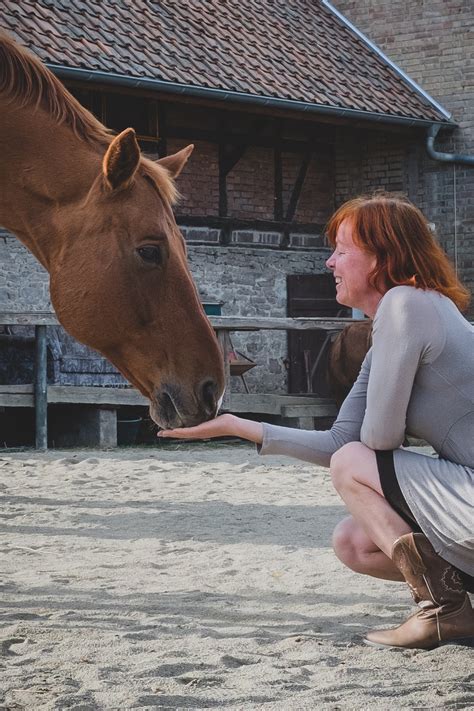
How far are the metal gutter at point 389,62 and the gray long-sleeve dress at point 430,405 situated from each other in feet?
46.1

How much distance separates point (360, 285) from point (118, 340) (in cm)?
84

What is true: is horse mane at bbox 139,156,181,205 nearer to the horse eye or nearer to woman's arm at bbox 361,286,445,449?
the horse eye

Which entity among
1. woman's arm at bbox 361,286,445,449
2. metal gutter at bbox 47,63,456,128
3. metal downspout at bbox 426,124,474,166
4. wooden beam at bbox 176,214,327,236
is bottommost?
woman's arm at bbox 361,286,445,449

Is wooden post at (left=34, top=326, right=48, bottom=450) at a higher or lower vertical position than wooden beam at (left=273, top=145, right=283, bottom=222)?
lower

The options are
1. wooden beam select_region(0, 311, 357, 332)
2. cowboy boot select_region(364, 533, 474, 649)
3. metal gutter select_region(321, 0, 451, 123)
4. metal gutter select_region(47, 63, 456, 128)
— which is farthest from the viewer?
metal gutter select_region(321, 0, 451, 123)

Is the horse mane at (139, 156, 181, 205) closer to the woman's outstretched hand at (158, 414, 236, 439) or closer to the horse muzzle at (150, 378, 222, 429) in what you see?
the horse muzzle at (150, 378, 222, 429)

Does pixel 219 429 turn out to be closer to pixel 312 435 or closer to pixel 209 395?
pixel 209 395

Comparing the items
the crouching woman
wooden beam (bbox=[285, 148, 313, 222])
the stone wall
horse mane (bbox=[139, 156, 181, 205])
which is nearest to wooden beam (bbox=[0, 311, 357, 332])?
the stone wall

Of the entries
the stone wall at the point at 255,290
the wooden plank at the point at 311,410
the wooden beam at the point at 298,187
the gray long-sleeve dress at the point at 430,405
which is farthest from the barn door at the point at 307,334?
the gray long-sleeve dress at the point at 430,405

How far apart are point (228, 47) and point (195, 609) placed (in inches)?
476

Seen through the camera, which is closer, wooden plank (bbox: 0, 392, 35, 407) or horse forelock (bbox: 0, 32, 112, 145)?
horse forelock (bbox: 0, 32, 112, 145)

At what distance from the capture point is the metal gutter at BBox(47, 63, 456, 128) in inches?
493

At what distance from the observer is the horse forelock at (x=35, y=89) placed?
3807 mm

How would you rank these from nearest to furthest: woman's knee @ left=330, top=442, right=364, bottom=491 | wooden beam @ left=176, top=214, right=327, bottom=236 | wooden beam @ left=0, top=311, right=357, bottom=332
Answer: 1. woman's knee @ left=330, top=442, right=364, bottom=491
2. wooden beam @ left=0, top=311, right=357, bottom=332
3. wooden beam @ left=176, top=214, right=327, bottom=236
